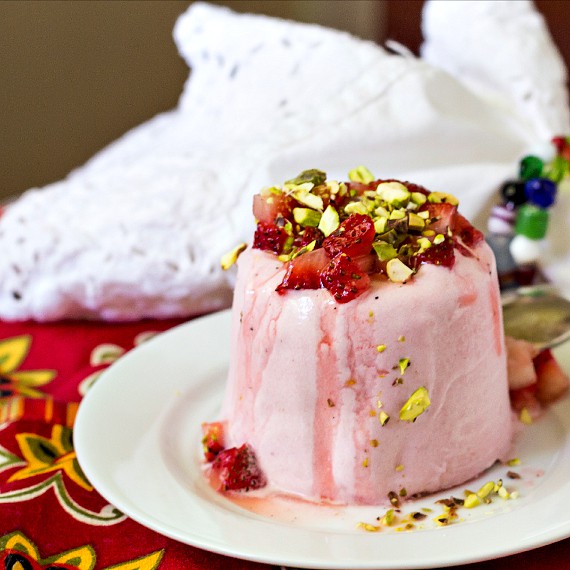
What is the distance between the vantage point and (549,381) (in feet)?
3.62

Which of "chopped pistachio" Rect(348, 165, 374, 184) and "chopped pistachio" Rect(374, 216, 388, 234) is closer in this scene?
"chopped pistachio" Rect(374, 216, 388, 234)

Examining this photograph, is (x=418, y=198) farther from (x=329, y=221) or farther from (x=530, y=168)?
(x=530, y=168)

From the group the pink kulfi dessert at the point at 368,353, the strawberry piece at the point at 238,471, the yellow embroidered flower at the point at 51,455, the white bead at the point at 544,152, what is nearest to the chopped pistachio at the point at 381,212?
Answer: the pink kulfi dessert at the point at 368,353

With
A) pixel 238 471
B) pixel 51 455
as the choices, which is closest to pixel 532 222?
pixel 238 471

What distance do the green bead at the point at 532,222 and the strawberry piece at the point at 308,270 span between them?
69 centimetres

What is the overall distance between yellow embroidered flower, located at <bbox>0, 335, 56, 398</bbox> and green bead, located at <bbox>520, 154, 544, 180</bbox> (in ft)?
2.99

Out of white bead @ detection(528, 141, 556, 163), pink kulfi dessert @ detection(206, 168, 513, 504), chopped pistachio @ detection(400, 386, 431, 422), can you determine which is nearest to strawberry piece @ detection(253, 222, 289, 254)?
pink kulfi dessert @ detection(206, 168, 513, 504)

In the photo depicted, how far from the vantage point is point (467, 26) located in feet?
5.51

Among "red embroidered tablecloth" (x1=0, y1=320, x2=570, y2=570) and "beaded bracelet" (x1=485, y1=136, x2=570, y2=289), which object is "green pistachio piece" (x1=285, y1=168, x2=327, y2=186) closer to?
"red embroidered tablecloth" (x1=0, y1=320, x2=570, y2=570)

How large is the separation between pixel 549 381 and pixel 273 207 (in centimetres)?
44

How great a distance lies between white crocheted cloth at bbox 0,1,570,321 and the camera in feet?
4.92

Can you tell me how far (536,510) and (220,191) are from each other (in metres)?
0.89

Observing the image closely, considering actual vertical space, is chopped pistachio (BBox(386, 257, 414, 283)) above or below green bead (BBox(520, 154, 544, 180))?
above

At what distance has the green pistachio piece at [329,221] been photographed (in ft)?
3.10
